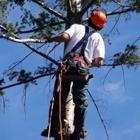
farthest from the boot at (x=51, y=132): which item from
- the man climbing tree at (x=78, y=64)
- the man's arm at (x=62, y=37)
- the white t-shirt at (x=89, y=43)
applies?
the man's arm at (x=62, y=37)

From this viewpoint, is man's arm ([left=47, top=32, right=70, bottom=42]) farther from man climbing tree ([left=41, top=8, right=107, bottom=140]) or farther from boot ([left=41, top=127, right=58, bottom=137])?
boot ([left=41, top=127, right=58, bottom=137])

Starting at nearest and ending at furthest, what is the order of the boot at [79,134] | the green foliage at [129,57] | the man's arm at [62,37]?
1. the man's arm at [62,37]
2. the boot at [79,134]
3. the green foliage at [129,57]

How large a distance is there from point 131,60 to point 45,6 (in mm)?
1858

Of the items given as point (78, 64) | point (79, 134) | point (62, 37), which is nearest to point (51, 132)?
point (79, 134)

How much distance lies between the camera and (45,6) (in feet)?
29.6

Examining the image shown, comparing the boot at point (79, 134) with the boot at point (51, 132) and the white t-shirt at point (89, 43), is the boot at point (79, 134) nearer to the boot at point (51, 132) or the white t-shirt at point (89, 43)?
the boot at point (51, 132)

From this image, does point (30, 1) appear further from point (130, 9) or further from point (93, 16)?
point (93, 16)

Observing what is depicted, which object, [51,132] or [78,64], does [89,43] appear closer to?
[78,64]

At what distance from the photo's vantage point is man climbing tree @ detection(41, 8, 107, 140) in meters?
5.68

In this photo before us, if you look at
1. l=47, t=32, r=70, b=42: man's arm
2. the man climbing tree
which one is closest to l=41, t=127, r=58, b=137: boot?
the man climbing tree

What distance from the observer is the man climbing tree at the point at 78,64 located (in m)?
5.68

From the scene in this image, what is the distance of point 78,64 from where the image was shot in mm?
5684

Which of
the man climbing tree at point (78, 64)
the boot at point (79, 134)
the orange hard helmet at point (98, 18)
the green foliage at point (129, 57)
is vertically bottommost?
the boot at point (79, 134)

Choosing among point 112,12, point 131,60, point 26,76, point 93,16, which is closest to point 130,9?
point 112,12
